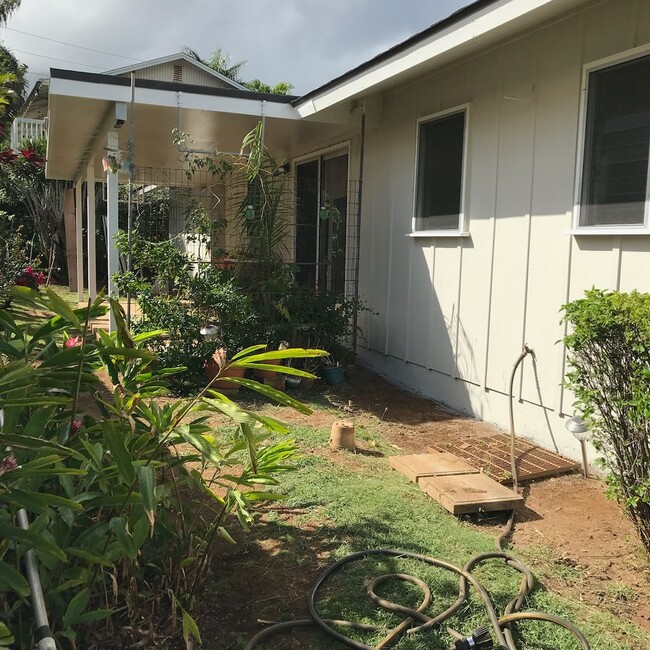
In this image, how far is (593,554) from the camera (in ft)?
10.6

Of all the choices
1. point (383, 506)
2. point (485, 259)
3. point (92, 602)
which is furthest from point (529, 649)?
point (485, 259)

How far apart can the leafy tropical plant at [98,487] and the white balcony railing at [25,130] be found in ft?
59.0

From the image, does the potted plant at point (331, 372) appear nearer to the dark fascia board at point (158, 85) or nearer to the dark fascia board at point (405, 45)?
the dark fascia board at point (405, 45)

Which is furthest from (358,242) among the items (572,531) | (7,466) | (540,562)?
(7,466)

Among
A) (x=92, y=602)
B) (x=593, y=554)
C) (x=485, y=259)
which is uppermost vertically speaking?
(x=485, y=259)

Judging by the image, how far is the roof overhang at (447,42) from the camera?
13.9 feet

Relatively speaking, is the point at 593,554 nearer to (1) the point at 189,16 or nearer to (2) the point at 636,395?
(2) the point at 636,395

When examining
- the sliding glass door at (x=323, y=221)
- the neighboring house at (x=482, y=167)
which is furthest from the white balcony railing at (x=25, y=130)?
the sliding glass door at (x=323, y=221)

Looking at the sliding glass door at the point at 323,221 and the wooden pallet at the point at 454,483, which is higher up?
the sliding glass door at the point at 323,221

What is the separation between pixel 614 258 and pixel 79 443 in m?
3.54

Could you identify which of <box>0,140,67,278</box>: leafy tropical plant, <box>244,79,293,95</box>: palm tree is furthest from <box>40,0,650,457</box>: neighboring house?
<box>244,79,293,95</box>: palm tree

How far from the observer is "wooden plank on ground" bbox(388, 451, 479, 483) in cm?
413

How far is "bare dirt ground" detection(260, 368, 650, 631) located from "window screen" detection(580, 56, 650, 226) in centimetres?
186

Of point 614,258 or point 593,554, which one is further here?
point 614,258
